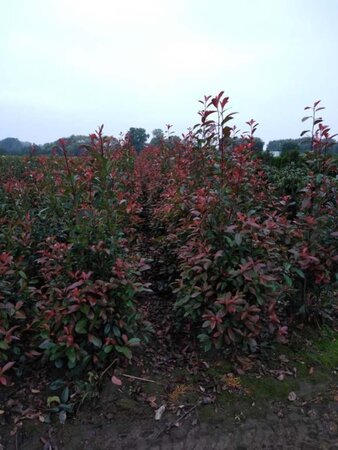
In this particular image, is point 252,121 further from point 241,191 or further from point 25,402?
point 25,402

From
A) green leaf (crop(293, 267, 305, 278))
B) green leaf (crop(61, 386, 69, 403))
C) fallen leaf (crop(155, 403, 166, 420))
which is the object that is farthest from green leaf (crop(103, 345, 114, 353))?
green leaf (crop(293, 267, 305, 278))

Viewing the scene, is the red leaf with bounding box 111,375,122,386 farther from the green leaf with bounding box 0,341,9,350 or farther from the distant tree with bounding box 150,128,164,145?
the distant tree with bounding box 150,128,164,145

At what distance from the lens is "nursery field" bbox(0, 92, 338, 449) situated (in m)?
2.09

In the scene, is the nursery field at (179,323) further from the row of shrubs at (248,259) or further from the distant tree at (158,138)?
the distant tree at (158,138)

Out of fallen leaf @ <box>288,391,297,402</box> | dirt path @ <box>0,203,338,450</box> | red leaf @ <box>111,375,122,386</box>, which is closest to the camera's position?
dirt path @ <box>0,203,338,450</box>

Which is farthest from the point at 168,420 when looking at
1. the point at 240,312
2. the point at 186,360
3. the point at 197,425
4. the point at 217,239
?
the point at 217,239

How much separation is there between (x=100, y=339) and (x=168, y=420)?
595mm

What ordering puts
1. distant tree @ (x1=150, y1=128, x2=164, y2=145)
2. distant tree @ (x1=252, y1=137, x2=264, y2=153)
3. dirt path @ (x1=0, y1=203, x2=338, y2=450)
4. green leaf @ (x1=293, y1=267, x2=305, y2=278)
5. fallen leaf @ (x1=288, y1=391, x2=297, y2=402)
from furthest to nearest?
1. distant tree @ (x1=150, y1=128, x2=164, y2=145)
2. distant tree @ (x1=252, y1=137, x2=264, y2=153)
3. green leaf @ (x1=293, y1=267, x2=305, y2=278)
4. fallen leaf @ (x1=288, y1=391, x2=297, y2=402)
5. dirt path @ (x1=0, y1=203, x2=338, y2=450)

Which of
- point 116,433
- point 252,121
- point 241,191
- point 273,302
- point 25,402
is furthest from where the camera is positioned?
point 252,121

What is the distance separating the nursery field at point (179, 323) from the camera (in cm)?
209

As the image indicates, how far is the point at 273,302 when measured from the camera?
2.35 meters

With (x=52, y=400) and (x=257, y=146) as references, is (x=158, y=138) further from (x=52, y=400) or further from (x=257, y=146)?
(x=52, y=400)

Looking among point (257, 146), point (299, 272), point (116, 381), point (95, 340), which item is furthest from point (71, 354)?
point (257, 146)

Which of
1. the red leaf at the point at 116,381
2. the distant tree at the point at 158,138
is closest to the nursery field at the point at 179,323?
the red leaf at the point at 116,381
